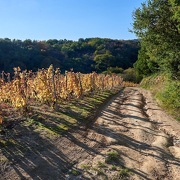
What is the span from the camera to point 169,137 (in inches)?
406

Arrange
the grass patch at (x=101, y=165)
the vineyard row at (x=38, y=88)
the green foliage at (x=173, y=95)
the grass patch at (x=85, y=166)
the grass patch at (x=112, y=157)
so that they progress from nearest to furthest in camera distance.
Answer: the grass patch at (x=85, y=166), the grass patch at (x=101, y=165), the grass patch at (x=112, y=157), the vineyard row at (x=38, y=88), the green foliage at (x=173, y=95)

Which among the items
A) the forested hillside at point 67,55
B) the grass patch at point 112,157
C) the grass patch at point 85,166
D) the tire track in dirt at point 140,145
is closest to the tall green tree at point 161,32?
the tire track in dirt at point 140,145

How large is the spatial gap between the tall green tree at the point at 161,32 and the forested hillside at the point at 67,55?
32.1 metres

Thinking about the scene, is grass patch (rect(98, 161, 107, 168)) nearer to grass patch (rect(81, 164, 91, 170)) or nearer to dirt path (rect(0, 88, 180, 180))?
dirt path (rect(0, 88, 180, 180))

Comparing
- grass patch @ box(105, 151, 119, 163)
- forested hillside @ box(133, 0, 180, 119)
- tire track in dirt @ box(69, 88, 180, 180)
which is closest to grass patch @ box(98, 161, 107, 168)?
tire track in dirt @ box(69, 88, 180, 180)

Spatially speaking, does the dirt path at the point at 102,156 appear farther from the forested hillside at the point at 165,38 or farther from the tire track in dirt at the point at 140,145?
the forested hillside at the point at 165,38

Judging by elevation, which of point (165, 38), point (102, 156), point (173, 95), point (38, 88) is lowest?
point (102, 156)

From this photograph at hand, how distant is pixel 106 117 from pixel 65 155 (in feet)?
20.1

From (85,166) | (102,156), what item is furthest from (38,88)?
(85,166)

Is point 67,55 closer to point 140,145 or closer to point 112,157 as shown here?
point 140,145

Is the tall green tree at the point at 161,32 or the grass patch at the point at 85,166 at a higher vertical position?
the tall green tree at the point at 161,32

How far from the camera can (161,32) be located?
50.6 feet

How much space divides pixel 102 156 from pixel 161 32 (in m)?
10.1

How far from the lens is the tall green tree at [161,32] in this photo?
14.5 meters
